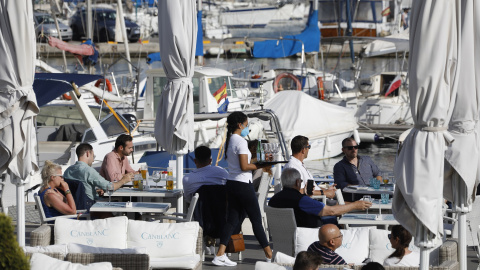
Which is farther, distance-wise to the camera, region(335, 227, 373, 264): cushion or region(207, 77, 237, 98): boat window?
region(207, 77, 237, 98): boat window

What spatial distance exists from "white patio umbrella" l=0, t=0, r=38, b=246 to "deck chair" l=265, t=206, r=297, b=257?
2.34m

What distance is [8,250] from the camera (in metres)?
4.13

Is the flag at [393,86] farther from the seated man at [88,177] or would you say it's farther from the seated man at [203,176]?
the seated man at [203,176]

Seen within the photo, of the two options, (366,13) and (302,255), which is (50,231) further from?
(366,13)

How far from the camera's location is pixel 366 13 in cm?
6338

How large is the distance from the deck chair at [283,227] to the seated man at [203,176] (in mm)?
1140

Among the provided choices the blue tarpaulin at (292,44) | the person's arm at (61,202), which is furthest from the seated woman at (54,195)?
the blue tarpaulin at (292,44)

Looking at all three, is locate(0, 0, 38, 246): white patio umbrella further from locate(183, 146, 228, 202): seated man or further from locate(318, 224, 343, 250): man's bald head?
locate(318, 224, 343, 250): man's bald head

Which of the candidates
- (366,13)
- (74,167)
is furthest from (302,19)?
(74,167)

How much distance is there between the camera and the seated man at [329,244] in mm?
7207

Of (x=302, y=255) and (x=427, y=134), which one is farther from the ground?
(x=427, y=134)

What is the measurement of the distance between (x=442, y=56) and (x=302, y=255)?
1.67 meters

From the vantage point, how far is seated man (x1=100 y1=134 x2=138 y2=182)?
449 inches

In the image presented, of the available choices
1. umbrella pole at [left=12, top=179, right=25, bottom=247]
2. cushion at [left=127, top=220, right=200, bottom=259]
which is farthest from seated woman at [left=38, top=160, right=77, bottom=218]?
cushion at [left=127, top=220, right=200, bottom=259]
